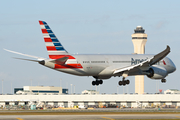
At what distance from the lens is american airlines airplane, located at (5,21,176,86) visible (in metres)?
73.6

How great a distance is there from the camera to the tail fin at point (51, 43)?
74312 mm

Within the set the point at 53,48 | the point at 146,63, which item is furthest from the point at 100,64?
the point at 53,48

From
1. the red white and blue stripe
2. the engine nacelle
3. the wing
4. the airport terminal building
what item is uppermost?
the red white and blue stripe

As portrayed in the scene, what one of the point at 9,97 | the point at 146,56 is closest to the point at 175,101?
the point at 9,97

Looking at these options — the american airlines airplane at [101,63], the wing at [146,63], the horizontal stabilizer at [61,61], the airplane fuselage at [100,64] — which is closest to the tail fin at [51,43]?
the american airlines airplane at [101,63]

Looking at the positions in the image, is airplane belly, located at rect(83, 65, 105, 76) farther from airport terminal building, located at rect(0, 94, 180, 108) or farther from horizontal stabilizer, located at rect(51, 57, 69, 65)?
airport terminal building, located at rect(0, 94, 180, 108)

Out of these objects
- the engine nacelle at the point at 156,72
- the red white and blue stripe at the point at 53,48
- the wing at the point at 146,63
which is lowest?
the engine nacelle at the point at 156,72

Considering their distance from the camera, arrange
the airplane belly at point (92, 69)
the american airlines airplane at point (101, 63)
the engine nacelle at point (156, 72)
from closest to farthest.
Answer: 1. the american airlines airplane at point (101, 63)
2. the airplane belly at point (92, 69)
3. the engine nacelle at point (156, 72)

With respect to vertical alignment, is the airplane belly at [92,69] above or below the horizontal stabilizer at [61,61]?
below

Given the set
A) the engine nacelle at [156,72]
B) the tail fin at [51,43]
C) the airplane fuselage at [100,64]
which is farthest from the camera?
the engine nacelle at [156,72]

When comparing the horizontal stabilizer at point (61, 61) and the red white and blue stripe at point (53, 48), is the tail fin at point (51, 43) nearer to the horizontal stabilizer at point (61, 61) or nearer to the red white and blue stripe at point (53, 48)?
the red white and blue stripe at point (53, 48)

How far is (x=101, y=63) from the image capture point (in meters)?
77.6

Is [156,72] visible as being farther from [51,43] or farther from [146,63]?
[51,43]

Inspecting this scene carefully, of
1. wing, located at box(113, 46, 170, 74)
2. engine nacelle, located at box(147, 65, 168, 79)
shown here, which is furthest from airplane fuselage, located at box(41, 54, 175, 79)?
engine nacelle, located at box(147, 65, 168, 79)
